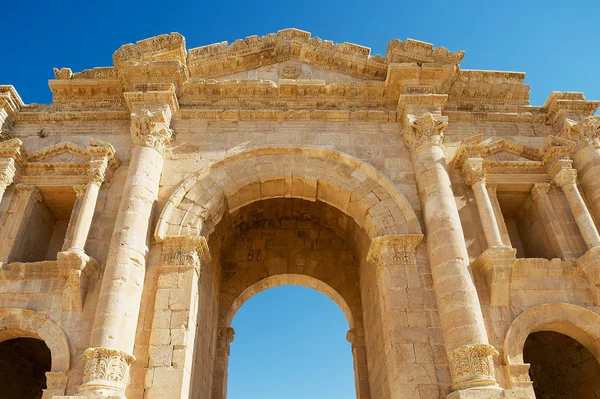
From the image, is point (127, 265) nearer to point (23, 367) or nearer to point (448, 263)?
point (23, 367)

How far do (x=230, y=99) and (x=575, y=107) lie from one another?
27.0ft

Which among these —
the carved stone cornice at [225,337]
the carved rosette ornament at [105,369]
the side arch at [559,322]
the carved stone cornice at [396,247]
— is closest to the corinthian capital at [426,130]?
the carved stone cornice at [396,247]

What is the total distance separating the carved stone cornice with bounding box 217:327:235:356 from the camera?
12219mm

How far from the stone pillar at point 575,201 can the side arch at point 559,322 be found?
1.34 m

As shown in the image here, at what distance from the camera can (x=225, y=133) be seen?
34.3 feet

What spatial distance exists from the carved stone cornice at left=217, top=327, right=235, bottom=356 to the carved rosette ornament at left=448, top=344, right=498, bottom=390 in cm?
675

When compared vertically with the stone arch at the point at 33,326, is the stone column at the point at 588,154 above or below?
above

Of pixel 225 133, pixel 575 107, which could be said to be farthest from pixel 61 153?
pixel 575 107

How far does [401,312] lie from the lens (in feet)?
26.6

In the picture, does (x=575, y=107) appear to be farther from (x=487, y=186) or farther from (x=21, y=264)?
(x=21, y=264)

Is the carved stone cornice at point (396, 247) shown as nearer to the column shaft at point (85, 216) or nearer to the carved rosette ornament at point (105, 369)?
the carved rosette ornament at point (105, 369)

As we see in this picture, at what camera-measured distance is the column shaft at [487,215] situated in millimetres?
8648

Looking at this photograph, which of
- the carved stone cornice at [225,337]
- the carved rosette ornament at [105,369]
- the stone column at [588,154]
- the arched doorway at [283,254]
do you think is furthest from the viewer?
the carved stone cornice at [225,337]

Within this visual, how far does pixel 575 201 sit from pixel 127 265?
8794mm
